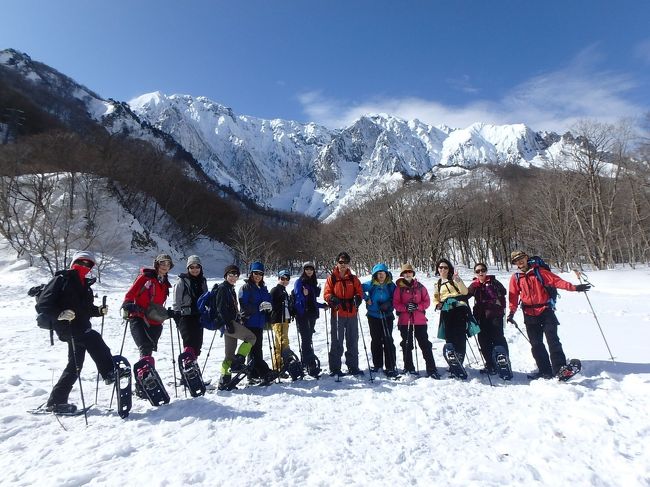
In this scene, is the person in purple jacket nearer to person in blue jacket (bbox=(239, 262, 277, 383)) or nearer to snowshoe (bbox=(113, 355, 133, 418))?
person in blue jacket (bbox=(239, 262, 277, 383))

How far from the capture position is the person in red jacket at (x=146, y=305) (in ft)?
18.3

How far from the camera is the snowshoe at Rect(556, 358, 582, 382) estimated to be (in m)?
5.37

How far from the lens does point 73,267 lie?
16.7ft

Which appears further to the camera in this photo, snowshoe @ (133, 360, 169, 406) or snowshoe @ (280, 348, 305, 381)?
snowshoe @ (280, 348, 305, 381)

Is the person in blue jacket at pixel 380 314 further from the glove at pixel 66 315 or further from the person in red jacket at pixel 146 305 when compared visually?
the glove at pixel 66 315

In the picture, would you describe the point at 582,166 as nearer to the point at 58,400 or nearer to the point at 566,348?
the point at 566,348

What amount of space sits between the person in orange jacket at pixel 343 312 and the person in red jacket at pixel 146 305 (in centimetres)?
280

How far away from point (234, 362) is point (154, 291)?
67.4 inches

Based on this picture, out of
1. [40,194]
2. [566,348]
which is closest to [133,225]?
[40,194]

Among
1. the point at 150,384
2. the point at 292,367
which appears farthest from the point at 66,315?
the point at 292,367

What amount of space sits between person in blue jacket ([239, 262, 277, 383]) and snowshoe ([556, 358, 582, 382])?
176 inches

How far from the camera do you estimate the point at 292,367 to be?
20.7 feet

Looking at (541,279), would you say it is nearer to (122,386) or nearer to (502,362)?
(502,362)

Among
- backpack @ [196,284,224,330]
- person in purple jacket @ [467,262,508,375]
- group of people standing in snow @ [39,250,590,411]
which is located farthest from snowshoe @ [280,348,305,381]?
person in purple jacket @ [467,262,508,375]
